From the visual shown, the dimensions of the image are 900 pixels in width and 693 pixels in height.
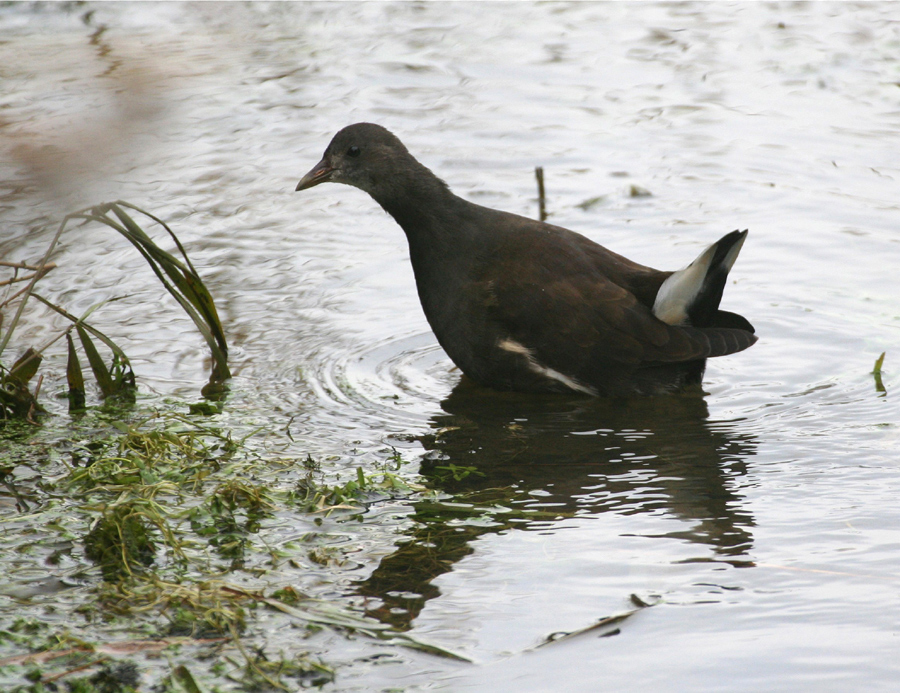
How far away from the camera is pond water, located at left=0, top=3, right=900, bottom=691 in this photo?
2.69 metres

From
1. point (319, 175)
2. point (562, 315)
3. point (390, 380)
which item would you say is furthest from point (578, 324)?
point (319, 175)

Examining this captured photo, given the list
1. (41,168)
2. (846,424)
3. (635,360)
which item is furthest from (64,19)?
(41,168)

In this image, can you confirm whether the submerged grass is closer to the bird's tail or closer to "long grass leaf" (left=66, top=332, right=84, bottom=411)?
"long grass leaf" (left=66, top=332, right=84, bottom=411)

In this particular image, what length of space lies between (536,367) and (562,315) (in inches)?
10.1

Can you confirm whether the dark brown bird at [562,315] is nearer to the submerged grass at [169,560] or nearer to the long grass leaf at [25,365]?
the submerged grass at [169,560]

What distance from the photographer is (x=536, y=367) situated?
4656 millimetres

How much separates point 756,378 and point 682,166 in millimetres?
2534

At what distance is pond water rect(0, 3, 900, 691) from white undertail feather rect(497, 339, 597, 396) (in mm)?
153

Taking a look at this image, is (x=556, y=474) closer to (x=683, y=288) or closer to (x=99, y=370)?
(x=683, y=288)

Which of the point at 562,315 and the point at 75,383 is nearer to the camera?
the point at 75,383

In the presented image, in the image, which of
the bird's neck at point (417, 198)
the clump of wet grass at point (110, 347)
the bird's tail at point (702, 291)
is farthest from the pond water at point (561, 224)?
the bird's neck at point (417, 198)

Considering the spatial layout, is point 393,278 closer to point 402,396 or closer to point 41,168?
point 402,396

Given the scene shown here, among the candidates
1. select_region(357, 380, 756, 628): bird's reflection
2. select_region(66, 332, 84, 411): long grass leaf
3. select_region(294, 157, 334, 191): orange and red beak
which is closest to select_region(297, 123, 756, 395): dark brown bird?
select_region(357, 380, 756, 628): bird's reflection

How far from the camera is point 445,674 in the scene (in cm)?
263
